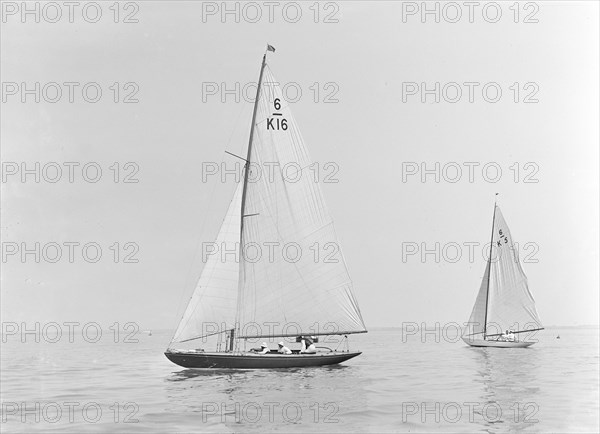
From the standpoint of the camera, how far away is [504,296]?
76000 millimetres

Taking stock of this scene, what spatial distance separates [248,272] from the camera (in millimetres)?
48750

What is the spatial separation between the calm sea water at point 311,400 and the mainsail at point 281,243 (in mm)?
3282

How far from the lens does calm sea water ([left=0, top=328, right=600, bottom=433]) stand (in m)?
28.0

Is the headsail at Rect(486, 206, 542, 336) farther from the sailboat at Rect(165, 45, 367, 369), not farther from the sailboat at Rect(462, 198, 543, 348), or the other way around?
the sailboat at Rect(165, 45, 367, 369)

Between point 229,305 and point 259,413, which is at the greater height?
point 229,305

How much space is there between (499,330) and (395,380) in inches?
1433

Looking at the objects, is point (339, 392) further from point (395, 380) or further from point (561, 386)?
point (561, 386)

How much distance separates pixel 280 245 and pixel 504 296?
1349 inches

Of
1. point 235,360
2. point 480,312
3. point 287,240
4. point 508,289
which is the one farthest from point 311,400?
point 480,312

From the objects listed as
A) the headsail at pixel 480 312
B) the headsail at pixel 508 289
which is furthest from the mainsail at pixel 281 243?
the headsail at pixel 480 312

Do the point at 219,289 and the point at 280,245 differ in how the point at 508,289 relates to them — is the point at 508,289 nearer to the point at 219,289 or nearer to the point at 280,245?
the point at 280,245

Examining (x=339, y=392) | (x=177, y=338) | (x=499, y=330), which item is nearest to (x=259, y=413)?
(x=339, y=392)

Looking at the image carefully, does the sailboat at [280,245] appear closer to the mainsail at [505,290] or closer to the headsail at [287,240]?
the headsail at [287,240]

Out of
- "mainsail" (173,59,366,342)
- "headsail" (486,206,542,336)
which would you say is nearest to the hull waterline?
"mainsail" (173,59,366,342)
